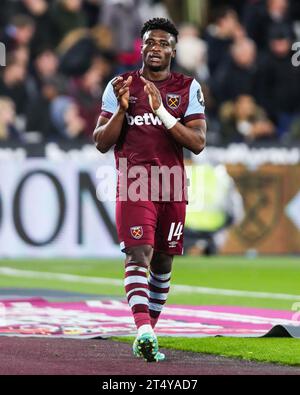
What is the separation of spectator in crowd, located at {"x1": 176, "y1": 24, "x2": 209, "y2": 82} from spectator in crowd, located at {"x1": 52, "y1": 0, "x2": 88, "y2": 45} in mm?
1669

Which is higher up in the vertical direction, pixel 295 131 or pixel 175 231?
pixel 295 131

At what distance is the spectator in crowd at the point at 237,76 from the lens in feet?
72.8

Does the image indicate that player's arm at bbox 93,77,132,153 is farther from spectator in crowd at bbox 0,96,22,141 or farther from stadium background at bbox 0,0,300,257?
spectator in crowd at bbox 0,96,22,141

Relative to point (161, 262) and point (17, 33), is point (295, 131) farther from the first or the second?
point (161, 262)

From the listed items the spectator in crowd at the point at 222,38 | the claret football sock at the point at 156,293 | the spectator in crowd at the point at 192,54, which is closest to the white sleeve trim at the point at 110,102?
the claret football sock at the point at 156,293

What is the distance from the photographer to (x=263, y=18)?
23500 mm

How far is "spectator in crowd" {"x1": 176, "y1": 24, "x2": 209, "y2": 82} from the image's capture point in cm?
2191

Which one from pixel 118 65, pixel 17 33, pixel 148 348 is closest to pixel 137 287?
pixel 148 348

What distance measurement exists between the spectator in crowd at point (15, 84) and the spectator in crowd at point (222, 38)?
3802 millimetres

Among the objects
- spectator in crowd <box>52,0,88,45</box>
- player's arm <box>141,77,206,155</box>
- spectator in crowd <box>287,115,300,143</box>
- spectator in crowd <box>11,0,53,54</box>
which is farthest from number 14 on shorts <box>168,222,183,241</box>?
spectator in crowd <box>52,0,88,45</box>

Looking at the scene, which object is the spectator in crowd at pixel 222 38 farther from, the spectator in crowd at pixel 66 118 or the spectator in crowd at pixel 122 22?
the spectator in crowd at pixel 66 118

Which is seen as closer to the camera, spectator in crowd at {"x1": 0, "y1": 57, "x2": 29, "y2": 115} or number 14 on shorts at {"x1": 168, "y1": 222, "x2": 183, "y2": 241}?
number 14 on shorts at {"x1": 168, "y1": 222, "x2": 183, "y2": 241}

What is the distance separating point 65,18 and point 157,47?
40.6 feet

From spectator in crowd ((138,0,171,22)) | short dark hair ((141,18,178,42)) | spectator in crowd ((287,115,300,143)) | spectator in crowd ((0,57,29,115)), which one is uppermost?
spectator in crowd ((138,0,171,22))
